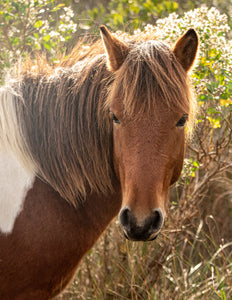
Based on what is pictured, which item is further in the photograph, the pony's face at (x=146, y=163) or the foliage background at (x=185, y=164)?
the foliage background at (x=185, y=164)

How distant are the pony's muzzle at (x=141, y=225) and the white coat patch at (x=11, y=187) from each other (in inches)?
28.2

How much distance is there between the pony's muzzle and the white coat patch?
72 centimetres

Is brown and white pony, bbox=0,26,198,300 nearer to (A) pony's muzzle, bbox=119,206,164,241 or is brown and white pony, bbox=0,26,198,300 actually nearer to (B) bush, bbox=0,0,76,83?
(A) pony's muzzle, bbox=119,206,164,241

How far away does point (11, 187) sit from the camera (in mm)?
2318

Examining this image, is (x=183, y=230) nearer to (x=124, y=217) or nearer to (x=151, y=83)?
(x=124, y=217)

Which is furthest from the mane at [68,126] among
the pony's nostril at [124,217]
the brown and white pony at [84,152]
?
the pony's nostril at [124,217]

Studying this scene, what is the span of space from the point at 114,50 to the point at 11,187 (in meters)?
1.07

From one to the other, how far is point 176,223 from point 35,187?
1733 millimetres

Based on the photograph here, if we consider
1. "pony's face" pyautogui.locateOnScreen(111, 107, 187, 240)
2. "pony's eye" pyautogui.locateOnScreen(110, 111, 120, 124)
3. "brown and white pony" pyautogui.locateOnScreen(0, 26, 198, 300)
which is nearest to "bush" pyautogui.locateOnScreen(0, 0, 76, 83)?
"brown and white pony" pyautogui.locateOnScreen(0, 26, 198, 300)

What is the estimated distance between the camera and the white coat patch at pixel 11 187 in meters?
2.28

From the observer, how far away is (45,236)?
229 centimetres

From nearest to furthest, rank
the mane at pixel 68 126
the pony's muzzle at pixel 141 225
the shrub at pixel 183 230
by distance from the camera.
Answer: the pony's muzzle at pixel 141 225
the mane at pixel 68 126
the shrub at pixel 183 230

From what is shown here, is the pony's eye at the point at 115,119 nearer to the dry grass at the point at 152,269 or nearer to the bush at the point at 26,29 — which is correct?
the dry grass at the point at 152,269

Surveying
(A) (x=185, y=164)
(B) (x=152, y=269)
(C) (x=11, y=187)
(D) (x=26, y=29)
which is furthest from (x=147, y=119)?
(D) (x=26, y=29)
